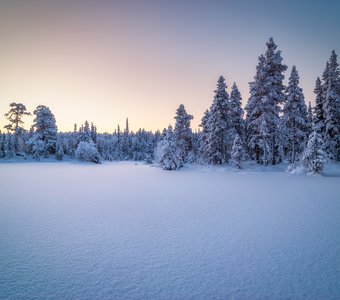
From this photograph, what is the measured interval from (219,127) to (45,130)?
40.2 metres

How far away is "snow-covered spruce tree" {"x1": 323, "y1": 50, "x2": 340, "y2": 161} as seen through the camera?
3309cm

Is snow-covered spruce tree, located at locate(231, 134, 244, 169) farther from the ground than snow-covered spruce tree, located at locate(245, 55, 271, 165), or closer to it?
closer to it

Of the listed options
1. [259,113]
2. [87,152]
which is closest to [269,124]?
[259,113]

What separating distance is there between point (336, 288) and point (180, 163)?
30330 mm

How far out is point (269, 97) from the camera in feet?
98.2

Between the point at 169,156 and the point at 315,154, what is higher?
the point at 315,154

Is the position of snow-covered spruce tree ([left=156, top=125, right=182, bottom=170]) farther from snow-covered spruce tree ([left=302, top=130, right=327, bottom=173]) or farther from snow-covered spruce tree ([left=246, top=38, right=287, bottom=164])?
snow-covered spruce tree ([left=302, top=130, right=327, bottom=173])

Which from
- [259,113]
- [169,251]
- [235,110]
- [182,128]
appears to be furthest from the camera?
[182,128]

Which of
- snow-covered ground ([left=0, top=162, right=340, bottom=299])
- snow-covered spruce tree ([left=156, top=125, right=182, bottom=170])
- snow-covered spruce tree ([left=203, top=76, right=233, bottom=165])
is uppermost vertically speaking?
snow-covered spruce tree ([left=203, top=76, right=233, bottom=165])

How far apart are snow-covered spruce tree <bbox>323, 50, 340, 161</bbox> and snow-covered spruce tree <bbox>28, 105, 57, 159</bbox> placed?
53.5 metres

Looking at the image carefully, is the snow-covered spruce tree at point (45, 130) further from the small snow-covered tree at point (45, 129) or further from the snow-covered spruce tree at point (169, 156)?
the snow-covered spruce tree at point (169, 156)

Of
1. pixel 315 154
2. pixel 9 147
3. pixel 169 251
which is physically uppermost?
pixel 9 147

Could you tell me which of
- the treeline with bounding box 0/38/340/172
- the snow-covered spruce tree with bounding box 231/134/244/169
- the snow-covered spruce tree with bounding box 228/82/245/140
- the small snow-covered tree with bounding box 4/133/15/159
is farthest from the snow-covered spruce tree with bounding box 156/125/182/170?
the small snow-covered tree with bounding box 4/133/15/159

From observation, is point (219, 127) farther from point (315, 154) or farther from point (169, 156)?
point (315, 154)
